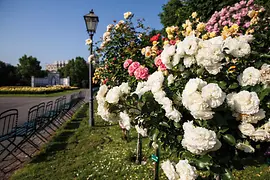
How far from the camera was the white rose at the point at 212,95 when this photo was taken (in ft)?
3.12

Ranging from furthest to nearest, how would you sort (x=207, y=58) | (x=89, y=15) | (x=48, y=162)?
(x=89, y=15), (x=48, y=162), (x=207, y=58)

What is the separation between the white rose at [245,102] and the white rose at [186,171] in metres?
0.38

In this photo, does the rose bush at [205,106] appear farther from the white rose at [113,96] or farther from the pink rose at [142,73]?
the pink rose at [142,73]

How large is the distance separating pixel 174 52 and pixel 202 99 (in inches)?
16.0

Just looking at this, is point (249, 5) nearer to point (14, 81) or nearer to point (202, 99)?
point (202, 99)

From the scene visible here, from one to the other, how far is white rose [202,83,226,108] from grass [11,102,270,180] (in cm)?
229

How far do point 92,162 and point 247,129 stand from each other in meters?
3.01

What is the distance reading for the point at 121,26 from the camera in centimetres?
366

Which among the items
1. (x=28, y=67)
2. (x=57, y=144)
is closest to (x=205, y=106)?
(x=57, y=144)

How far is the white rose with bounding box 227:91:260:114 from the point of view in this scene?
979 mm

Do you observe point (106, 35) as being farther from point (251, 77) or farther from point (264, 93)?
point (264, 93)

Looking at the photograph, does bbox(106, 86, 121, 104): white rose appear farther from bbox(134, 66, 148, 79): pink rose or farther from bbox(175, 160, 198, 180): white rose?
bbox(134, 66, 148, 79): pink rose

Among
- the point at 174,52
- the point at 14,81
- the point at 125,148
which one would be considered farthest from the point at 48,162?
the point at 14,81

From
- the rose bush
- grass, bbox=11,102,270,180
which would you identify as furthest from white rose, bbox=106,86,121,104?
grass, bbox=11,102,270,180
